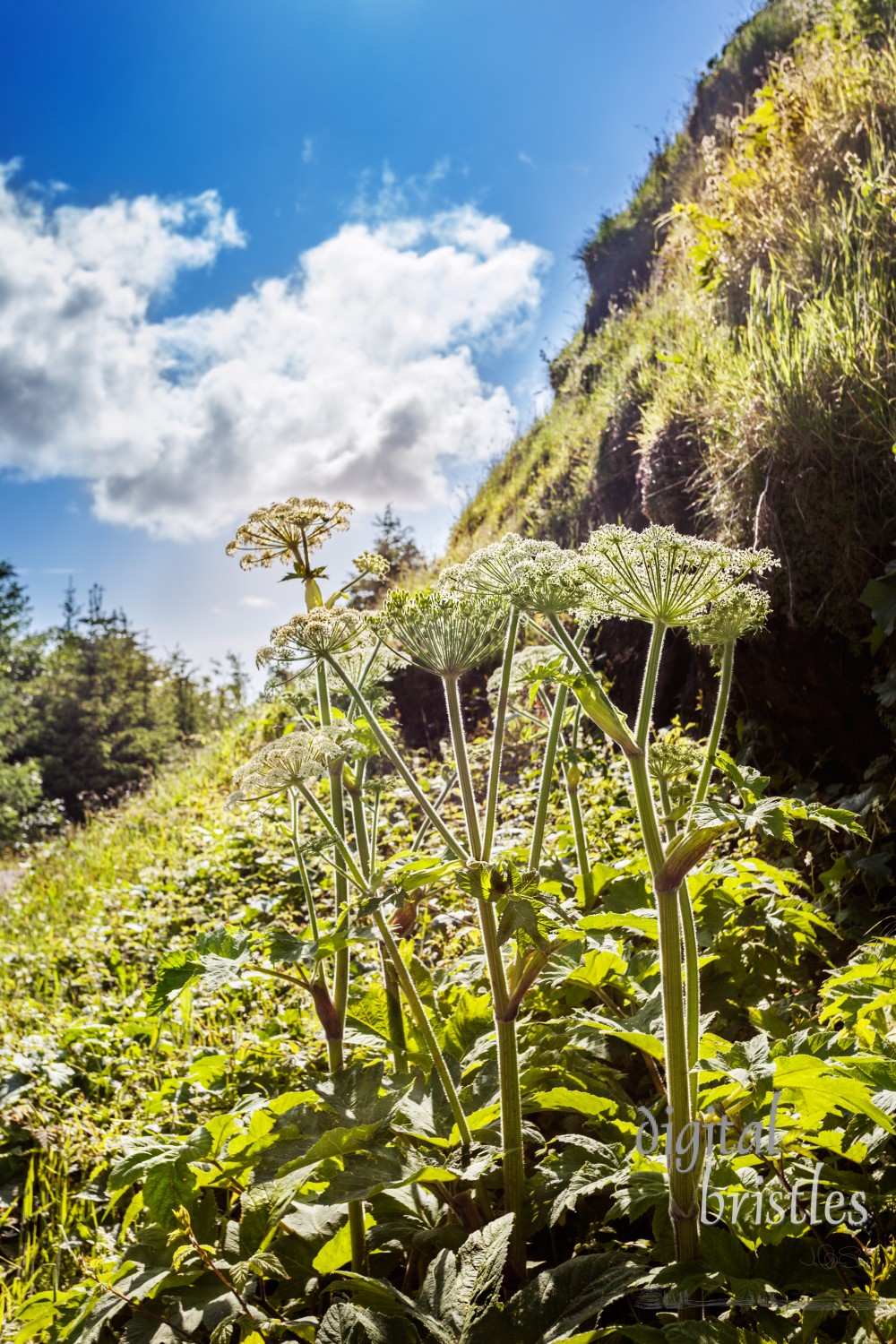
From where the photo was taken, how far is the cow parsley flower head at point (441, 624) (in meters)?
1.62

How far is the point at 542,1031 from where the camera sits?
1.85 meters

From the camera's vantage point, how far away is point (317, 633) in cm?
172

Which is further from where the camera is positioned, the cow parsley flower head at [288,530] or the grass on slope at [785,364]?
the grass on slope at [785,364]

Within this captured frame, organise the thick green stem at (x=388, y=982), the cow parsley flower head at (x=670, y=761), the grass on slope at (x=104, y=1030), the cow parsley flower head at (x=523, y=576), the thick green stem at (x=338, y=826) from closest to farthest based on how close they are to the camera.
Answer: the cow parsley flower head at (x=523, y=576), the cow parsley flower head at (x=670, y=761), the thick green stem at (x=338, y=826), the thick green stem at (x=388, y=982), the grass on slope at (x=104, y=1030)

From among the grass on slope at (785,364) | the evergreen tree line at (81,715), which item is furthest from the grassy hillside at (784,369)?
the evergreen tree line at (81,715)

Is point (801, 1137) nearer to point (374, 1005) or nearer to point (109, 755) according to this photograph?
point (374, 1005)

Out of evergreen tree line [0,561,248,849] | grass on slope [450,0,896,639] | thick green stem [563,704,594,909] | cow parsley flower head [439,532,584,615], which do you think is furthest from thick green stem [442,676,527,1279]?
evergreen tree line [0,561,248,849]

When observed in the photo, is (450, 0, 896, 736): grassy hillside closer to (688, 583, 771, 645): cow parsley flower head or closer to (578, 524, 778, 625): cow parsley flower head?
(688, 583, 771, 645): cow parsley flower head

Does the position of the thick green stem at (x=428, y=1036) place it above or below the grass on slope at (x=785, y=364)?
below

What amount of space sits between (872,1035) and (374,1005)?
1140 millimetres

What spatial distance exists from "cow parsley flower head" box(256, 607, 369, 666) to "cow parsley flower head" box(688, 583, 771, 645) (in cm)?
64

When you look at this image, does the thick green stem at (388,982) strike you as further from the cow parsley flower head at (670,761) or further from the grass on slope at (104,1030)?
the cow parsley flower head at (670,761)

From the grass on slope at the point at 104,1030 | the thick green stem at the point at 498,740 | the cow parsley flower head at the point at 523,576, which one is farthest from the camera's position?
the grass on slope at the point at 104,1030

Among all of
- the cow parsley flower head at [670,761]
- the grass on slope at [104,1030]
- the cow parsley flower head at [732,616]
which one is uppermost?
the cow parsley flower head at [732,616]
